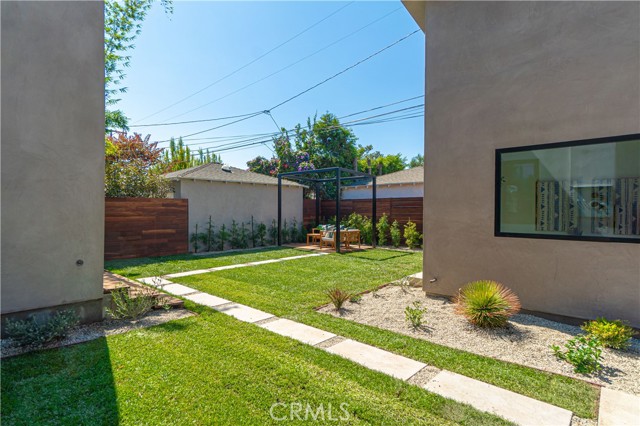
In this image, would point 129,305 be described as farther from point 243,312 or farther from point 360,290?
point 360,290

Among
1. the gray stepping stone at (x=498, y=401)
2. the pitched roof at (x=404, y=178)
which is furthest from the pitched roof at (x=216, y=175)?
the gray stepping stone at (x=498, y=401)

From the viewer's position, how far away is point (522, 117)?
14.7 ft

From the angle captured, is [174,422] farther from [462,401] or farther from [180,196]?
[180,196]

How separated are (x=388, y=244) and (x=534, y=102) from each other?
9158 mm

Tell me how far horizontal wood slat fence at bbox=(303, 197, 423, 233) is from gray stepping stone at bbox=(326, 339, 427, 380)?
30.5ft

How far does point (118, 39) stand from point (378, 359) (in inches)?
538

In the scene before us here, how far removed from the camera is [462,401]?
243 centimetres

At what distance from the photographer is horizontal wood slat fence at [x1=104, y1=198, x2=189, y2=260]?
9273mm

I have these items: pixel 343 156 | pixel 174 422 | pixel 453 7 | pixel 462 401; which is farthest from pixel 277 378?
pixel 343 156

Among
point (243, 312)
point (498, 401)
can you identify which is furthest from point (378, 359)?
point (243, 312)

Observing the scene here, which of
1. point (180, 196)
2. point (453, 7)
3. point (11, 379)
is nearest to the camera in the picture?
point (11, 379)

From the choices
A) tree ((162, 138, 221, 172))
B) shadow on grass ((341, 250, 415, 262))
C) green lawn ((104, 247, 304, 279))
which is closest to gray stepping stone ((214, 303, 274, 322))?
green lawn ((104, 247, 304, 279))

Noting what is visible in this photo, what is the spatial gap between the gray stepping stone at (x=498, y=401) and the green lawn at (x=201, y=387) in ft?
0.43

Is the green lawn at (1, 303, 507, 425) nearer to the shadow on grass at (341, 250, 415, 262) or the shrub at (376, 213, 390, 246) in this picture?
the shadow on grass at (341, 250, 415, 262)
